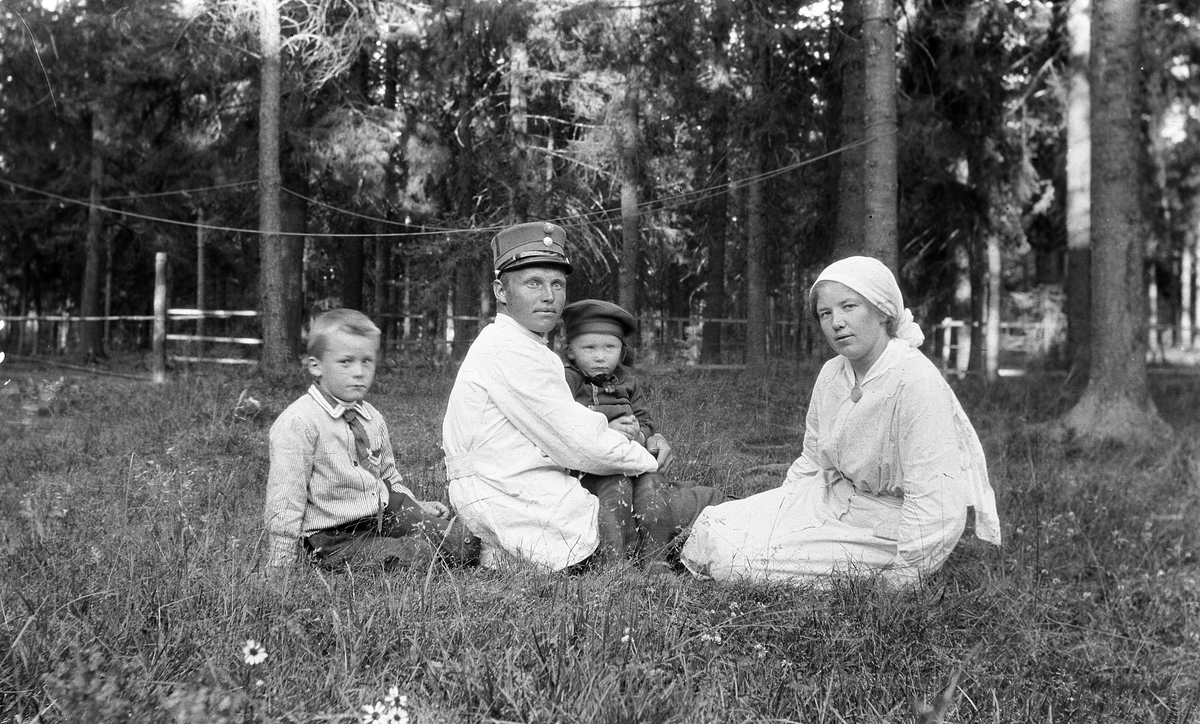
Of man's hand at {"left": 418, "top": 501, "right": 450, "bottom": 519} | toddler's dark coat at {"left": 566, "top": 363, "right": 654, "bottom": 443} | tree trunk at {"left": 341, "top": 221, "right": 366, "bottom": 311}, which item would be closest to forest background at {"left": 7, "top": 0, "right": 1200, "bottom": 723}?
tree trunk at {"left": 341, "top": 221, "right": 366, "bottom": 311}

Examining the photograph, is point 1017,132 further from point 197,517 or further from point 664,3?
point 197,517

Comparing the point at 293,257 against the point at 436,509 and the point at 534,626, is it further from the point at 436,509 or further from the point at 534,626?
the point at 534,626

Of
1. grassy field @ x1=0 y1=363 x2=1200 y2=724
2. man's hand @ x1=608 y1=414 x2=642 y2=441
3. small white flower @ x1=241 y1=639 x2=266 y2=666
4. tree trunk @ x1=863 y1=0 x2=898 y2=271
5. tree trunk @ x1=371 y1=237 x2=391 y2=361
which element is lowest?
grassy field @ x1=0 y1=363 x2=1200 y2=724

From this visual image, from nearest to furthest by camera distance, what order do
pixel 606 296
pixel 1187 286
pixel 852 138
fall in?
pixel 606 296, pixel 852 138, pixel 1187 286

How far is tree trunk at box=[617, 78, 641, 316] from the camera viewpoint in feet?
29.8

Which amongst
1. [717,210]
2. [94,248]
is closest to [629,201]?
[717,210]

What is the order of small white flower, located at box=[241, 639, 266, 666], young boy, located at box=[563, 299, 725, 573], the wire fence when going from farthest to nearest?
the wire fence, young boy, located at box=[563, 299, 725, 573], small white flower, located at box=[241, 639, 266, 666]

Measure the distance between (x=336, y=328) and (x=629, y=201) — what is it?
259 inches

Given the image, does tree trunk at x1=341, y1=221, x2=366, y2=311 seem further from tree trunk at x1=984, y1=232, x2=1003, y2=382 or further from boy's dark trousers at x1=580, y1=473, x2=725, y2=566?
tree trunk at x1=984, y1=232, x2=1003, y2=382

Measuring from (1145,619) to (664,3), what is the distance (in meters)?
7.55

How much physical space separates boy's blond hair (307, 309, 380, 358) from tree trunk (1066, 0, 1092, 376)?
13300 millimetres

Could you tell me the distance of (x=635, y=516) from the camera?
4227 mm

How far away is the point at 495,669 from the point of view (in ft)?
8.35

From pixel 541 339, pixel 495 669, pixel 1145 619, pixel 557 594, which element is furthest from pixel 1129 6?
pixel 495 669
